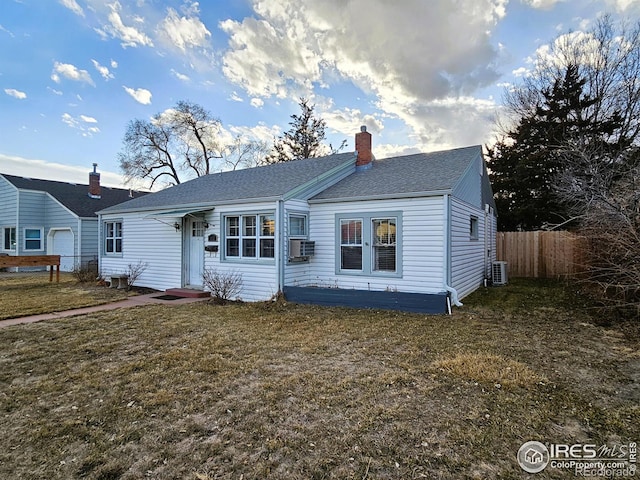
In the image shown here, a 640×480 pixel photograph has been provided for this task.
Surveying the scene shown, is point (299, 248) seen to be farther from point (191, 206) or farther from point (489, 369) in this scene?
point (489, 369)

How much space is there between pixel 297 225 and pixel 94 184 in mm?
17362

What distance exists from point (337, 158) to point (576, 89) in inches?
584

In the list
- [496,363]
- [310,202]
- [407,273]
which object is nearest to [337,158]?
[310,202]

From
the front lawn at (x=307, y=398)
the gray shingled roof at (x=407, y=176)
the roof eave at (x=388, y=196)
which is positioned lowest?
the front lawn at (x=307, y=398)

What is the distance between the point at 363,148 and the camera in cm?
1224

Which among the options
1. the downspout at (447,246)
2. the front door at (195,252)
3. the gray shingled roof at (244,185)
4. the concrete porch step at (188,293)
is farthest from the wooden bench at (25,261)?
the downspout at (447,246)

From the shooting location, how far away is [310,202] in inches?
388

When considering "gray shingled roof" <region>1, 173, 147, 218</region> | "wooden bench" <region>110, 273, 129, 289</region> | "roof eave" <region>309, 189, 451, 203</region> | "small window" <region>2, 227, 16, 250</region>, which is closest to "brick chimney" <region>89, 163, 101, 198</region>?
"gray shingled roof" <region>1, 173, 147, 218</region>

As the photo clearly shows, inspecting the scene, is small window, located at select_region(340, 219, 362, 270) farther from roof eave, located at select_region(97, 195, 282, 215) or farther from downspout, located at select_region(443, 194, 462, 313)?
downspout, located at select_region(443, 194, 462, 313)

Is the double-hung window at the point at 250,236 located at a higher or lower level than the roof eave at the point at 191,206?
lower

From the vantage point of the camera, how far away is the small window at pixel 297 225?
9445 millimetres

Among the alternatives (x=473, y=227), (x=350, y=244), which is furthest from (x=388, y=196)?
(x=473, y=227)

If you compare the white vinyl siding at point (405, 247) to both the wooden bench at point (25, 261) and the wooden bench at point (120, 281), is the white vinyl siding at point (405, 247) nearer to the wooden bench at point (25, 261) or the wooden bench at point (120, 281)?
the wooden bench at point (120, 281)

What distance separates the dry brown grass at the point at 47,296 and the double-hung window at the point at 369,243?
6.67 m
